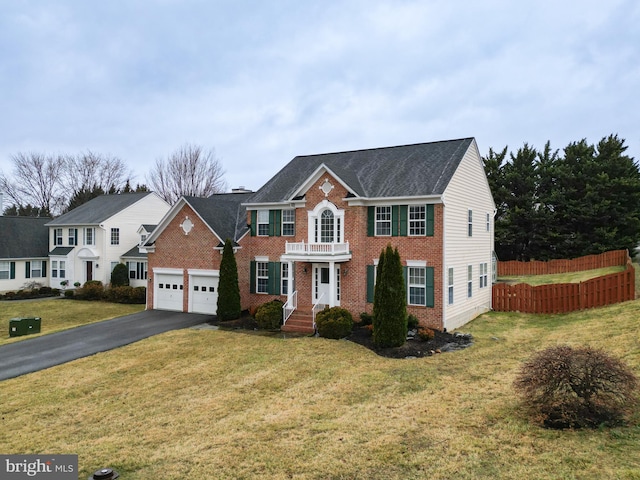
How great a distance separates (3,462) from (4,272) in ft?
107

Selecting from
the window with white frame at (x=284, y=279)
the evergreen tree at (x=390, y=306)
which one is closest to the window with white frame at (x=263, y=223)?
the window with white frame at (x=284, y=279)

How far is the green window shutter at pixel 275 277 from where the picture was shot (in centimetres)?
2328

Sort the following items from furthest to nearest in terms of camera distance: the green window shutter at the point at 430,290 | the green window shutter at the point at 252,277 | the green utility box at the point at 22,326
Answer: the green window shutter at the point at 252,277 → the green utility box at the point at 22,326 → the green window shutter at the point at 430,290

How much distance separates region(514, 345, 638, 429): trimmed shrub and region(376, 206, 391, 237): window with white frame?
1220cm

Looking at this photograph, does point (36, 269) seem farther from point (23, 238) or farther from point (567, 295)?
point (567, 295)

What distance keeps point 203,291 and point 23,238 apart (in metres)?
22.3

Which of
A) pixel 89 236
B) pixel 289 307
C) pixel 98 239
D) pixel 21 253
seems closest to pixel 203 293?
pixel 289 307

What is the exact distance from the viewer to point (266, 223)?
23.8m

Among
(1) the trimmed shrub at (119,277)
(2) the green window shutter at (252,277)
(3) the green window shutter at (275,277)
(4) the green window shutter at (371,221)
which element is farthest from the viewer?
(1) the trimmed shrub at (119,277)

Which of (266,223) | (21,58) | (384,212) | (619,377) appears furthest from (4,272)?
(619,377)

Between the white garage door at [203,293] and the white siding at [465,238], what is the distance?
12.7m

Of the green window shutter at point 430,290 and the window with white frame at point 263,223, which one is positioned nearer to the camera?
the green window shutter at point 430,290

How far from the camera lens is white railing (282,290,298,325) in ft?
68.4

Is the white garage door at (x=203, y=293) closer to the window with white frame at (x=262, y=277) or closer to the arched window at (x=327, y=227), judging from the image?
the window with white frame at (x=262, y=277)
